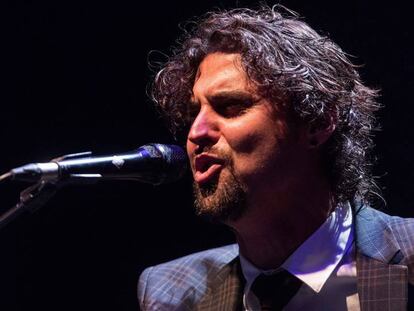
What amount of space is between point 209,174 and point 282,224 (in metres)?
0.29

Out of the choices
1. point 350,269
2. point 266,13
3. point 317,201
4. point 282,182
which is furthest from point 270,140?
point 266,13

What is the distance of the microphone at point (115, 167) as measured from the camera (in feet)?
4.92

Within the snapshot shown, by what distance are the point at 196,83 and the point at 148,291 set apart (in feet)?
2.31

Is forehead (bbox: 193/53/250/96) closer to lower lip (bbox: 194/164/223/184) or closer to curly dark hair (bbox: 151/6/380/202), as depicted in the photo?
curly dark hair (bbox: 151/6/380/202)

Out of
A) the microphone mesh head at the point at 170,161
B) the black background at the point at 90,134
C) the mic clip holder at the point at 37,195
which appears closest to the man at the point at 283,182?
the microphone mesh head at the point at 170,161

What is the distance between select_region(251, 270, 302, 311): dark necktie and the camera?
2047mm

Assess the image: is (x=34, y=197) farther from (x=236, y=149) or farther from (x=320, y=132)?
(x=320, y=132)

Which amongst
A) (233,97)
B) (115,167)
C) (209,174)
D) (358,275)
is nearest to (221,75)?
(233,97)

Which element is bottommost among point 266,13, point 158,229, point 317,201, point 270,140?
point 158,229

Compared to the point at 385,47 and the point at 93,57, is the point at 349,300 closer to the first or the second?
the point at 385,47

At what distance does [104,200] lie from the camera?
2.79 meters

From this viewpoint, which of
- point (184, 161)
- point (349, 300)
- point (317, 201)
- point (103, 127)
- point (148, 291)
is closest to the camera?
point (184, 161)

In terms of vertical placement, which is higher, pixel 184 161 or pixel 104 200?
pixel 184 161

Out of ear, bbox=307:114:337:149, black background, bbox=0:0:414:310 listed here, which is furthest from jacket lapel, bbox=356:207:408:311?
black background, bbox=0:0:414:310
